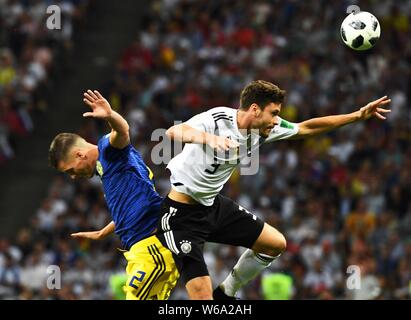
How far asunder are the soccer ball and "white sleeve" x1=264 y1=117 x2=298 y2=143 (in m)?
1.28

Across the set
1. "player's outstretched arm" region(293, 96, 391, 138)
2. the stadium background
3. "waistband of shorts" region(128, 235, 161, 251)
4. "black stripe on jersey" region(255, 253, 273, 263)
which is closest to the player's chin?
"player's outstretched arm" region(293, 96, 391, 138)

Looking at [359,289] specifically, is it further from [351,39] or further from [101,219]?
[351,39]

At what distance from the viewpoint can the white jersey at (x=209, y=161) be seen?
9070 mm

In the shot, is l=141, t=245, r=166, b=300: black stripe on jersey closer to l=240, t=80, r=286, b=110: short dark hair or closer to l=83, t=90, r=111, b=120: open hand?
l=83, t=90, r=111, b=120: open hand

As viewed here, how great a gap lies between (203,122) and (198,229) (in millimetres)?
999

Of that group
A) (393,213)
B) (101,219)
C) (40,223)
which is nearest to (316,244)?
(393,213)

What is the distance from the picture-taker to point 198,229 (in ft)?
30.4

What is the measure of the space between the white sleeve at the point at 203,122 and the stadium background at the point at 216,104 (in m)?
6.88

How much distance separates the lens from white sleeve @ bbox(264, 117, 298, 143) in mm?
9509

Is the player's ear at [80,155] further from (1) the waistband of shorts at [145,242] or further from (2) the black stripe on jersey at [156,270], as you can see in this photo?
(2) the black stripe on jersey at [156,270]

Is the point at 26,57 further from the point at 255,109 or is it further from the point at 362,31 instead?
the point at 255,109

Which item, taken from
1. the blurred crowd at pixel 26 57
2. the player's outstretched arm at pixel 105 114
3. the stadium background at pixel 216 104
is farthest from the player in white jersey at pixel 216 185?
the blurred crowd at pixel 26 57

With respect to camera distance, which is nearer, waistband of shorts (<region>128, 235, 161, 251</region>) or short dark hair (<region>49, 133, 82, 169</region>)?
short dark hair (<region>49, 133, 82, 169</region>)

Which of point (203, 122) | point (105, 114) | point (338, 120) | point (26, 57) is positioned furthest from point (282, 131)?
point (26, 57)
